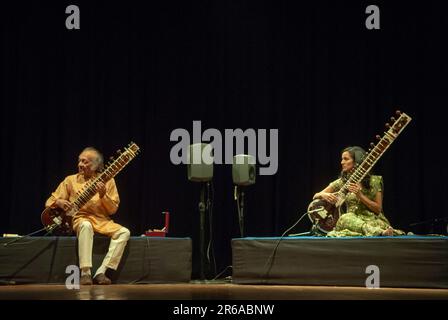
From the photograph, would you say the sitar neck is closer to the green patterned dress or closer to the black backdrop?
the green patterned dress

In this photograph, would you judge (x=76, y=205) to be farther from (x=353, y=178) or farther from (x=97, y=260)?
(x=353, y=178)

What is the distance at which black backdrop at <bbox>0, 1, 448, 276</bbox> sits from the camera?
633 cm

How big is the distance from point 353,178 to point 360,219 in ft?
1.14

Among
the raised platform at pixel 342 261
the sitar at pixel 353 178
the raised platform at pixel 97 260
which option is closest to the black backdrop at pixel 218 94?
the sitar at pixel 353 178

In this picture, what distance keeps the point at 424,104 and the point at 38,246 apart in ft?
13.1

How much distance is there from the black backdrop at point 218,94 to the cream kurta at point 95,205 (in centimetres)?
102

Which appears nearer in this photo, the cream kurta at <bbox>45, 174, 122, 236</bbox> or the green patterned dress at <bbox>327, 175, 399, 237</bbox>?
the green patterned dress at <bbox>327, 175, 399, 237</bbox>

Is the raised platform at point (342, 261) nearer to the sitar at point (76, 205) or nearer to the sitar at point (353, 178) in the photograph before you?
the sitar at point (353, 178)

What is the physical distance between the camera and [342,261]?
4859 mm

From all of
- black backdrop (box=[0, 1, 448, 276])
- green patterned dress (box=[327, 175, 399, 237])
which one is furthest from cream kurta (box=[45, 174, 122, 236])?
green patterned dress (box=[327, 175, 399, 237])

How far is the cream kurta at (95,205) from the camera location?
5.27 metres

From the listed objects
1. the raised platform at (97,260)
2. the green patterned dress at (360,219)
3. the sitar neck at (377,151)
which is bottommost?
the raised platform at (97,260)

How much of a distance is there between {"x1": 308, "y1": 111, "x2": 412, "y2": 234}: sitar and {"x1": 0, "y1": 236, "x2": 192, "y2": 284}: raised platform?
1162 millimetres
